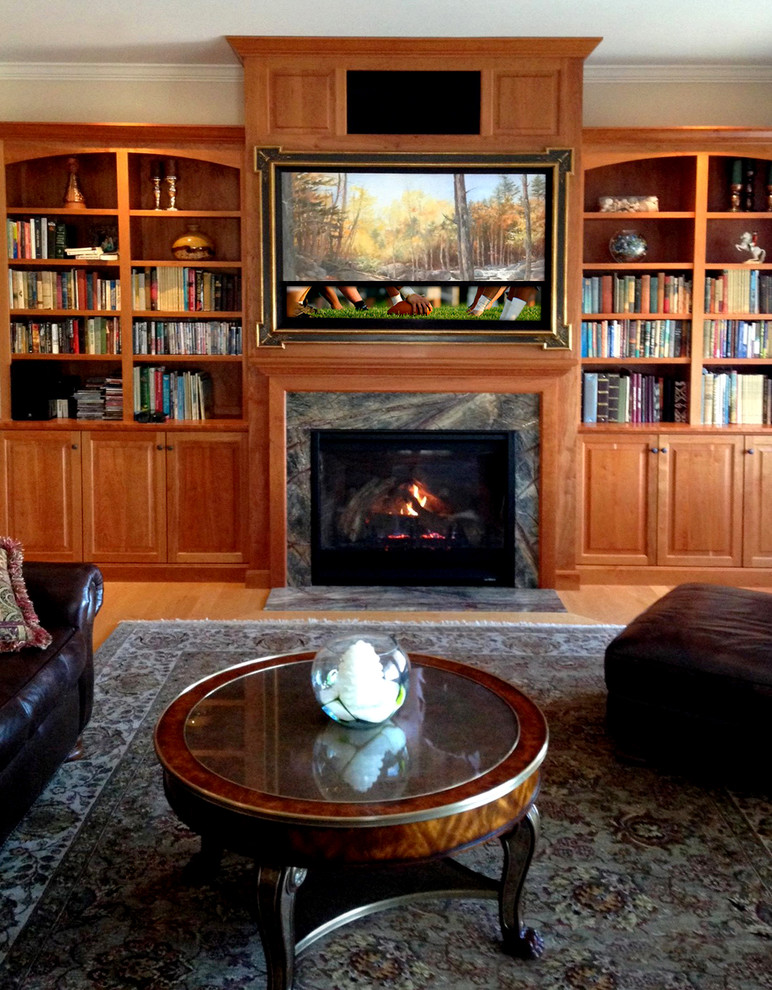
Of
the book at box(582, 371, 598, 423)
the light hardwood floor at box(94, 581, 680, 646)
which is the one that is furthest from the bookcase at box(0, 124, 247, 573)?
the book at box(582, 371, 598, 423)

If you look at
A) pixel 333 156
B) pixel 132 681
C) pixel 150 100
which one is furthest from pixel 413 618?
pixel 150 100

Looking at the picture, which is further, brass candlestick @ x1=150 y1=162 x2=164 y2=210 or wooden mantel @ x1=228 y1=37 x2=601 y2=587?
brass candlestick @ x1=150 y1=162 x2=164 y2=210

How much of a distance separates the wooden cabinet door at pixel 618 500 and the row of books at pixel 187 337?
1.96 meters

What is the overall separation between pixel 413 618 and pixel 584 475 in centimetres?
126

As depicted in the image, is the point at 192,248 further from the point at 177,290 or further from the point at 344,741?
the point at 344,741

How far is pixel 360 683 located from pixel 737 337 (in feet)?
12.9

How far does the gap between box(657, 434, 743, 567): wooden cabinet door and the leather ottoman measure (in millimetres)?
2057

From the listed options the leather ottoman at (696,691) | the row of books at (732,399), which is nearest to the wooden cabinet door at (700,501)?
the row of books at (732,399)

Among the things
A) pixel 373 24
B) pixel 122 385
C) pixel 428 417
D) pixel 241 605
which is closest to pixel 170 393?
pixel 122 385

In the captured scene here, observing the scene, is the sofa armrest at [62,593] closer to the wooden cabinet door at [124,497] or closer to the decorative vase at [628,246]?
the wooden cabinet door at [124,497]

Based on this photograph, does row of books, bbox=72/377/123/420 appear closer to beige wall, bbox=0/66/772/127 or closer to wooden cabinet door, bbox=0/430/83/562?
wooden cabinet door, bbox=0/430/83/562

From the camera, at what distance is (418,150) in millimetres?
5102

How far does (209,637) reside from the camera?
4.55m

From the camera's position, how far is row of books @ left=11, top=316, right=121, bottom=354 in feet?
18.2
